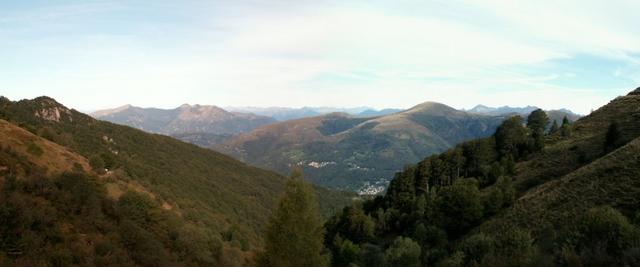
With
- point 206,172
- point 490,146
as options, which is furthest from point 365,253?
point 206,172

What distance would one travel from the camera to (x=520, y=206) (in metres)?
49.9

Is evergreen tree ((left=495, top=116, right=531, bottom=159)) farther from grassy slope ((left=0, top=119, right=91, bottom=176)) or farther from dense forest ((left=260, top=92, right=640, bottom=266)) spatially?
grassy slope ((left=0, top=119, right=91, bottom=176))

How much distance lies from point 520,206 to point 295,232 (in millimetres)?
35238

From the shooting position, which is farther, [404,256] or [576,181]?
[576,181]

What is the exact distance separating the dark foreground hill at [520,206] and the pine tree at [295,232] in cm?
1076

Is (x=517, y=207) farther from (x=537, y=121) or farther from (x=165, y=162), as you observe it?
(x=165, y=162)

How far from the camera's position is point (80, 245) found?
2320cm

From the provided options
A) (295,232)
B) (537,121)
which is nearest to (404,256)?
(295,232)

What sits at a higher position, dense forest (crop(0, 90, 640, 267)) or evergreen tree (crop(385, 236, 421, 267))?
dense forest (crop(0, 90, 640, 267))

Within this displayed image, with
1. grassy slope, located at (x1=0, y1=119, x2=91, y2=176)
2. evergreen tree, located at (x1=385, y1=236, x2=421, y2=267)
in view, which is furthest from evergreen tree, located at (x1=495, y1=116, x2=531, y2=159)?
grassy slope, located at (x1=0, y1=119, x2=91, y2=176)

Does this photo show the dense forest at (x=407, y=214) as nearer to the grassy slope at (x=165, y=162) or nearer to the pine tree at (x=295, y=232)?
the pine tree at (x=295, y=232)

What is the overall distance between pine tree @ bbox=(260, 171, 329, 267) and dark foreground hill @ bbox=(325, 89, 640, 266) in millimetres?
10761

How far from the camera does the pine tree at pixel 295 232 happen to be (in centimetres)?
2695

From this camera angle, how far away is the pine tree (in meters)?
27.0
